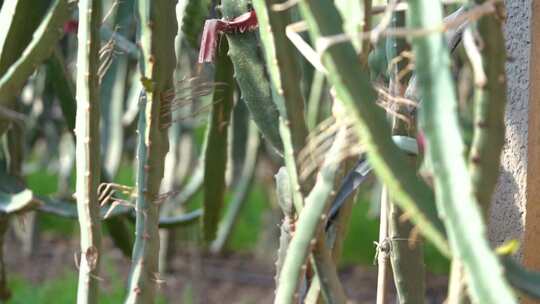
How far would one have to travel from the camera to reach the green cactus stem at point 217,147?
1875mm

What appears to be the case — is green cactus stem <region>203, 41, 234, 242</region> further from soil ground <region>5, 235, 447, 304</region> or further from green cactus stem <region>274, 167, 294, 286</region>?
soil ground <region>5, 235, 447, 304</region>

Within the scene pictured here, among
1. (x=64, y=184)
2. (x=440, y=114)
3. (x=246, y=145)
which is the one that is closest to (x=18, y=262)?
(x=64, y=184)

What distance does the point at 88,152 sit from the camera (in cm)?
138

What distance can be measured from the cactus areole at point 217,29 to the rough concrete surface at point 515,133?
41 cm

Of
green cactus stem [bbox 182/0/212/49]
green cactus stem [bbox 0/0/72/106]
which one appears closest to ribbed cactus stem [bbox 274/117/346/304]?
green cactus stem [bbox 0/0/72/106]

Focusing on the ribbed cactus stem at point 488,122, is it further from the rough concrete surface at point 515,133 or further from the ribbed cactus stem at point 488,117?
the rough concrete surface at point 515,133

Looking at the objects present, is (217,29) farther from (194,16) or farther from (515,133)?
(515,133)

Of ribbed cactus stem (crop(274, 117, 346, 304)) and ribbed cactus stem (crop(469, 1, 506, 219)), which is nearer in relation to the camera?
ribbed cactus stem (crop(469, 1, 506, 219))

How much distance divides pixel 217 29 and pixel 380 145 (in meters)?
0.57

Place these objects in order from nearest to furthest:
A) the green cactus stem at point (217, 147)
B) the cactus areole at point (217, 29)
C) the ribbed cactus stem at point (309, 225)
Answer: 1. the ribbed cactus stem at point (309, 225)
2. the cactus areole at point (217, 29)
3. the green cactus stem at point (217, 147)

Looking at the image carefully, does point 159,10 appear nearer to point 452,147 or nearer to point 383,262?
point 383,262

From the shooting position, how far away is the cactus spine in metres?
1.37

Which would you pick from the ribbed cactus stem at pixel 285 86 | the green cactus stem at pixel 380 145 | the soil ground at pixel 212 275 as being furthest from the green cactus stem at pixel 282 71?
the soil ground at pixel 212 275

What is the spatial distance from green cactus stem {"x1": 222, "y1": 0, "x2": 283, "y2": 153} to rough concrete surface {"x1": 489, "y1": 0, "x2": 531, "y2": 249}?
1.31 feet
